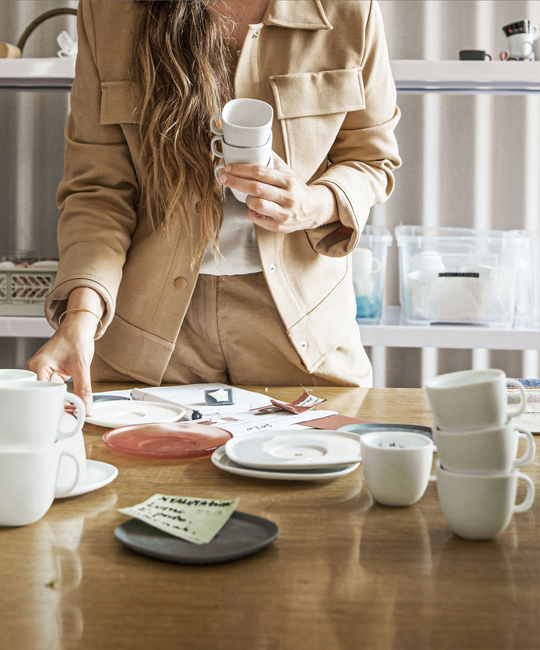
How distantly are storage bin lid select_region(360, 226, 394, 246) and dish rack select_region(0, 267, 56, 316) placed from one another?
919 millimetres

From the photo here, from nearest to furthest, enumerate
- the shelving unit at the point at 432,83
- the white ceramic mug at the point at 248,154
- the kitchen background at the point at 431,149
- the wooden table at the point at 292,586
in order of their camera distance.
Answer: the wooden table at the point at 292,586, the white ceramic mug at the point at 248,154, the shelving unit at the point at 432,83, the kitchen background at the point at 431,149

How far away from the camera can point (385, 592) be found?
426 mm

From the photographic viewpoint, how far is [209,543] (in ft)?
1.58

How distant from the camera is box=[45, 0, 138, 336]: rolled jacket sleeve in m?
1.15

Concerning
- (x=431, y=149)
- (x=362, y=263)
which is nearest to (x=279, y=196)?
(x=362, y=263)

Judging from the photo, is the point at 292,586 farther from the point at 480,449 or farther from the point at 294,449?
the point at 294,449

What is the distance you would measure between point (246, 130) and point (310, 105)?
1.32ft

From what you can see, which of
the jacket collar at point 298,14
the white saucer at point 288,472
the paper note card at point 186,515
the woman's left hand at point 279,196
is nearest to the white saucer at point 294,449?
the white saucer at point 288,472

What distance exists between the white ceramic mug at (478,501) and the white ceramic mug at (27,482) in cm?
32

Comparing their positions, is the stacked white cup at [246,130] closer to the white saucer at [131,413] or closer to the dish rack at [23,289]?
the white saucer at [131,413]

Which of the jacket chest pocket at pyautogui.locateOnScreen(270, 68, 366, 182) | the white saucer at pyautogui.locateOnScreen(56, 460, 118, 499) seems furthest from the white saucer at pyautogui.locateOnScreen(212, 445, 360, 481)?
the jacket chest pocket at pyautogui.locateOnScreen(270, 68, 366, 182)

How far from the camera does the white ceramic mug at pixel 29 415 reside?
1.61ft

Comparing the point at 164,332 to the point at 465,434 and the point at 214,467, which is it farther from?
the point at 465,434

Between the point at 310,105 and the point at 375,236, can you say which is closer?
the point at 310,105
